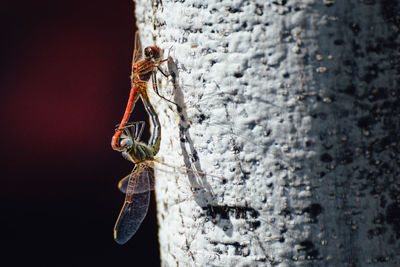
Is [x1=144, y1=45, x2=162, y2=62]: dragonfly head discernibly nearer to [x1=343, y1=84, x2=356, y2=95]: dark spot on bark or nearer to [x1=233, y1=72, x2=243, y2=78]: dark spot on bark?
[x1=233, y1=72, x2=243, y2=78]: dark spot on bark

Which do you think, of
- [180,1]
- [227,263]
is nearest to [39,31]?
[180,1]

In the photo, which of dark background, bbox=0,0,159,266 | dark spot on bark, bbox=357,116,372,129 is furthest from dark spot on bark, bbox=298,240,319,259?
dark background, bbox=0,0,159,266

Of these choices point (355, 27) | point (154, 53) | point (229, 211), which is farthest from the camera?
point (154, 53)

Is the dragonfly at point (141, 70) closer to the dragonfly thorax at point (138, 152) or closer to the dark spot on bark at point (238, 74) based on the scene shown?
the dragonfly thorax at point (138, 152)

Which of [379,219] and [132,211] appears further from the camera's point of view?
[132,211]

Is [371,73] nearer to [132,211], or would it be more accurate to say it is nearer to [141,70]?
[141,70]

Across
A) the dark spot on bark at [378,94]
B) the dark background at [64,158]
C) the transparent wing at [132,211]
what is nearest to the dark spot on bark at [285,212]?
the dark spot on bark at [378,94]

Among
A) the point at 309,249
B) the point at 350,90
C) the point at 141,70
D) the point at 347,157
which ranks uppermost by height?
the point at 141,70

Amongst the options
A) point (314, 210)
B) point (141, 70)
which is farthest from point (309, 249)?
point (141, 70)

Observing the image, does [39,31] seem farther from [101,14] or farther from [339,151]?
[339,151]
